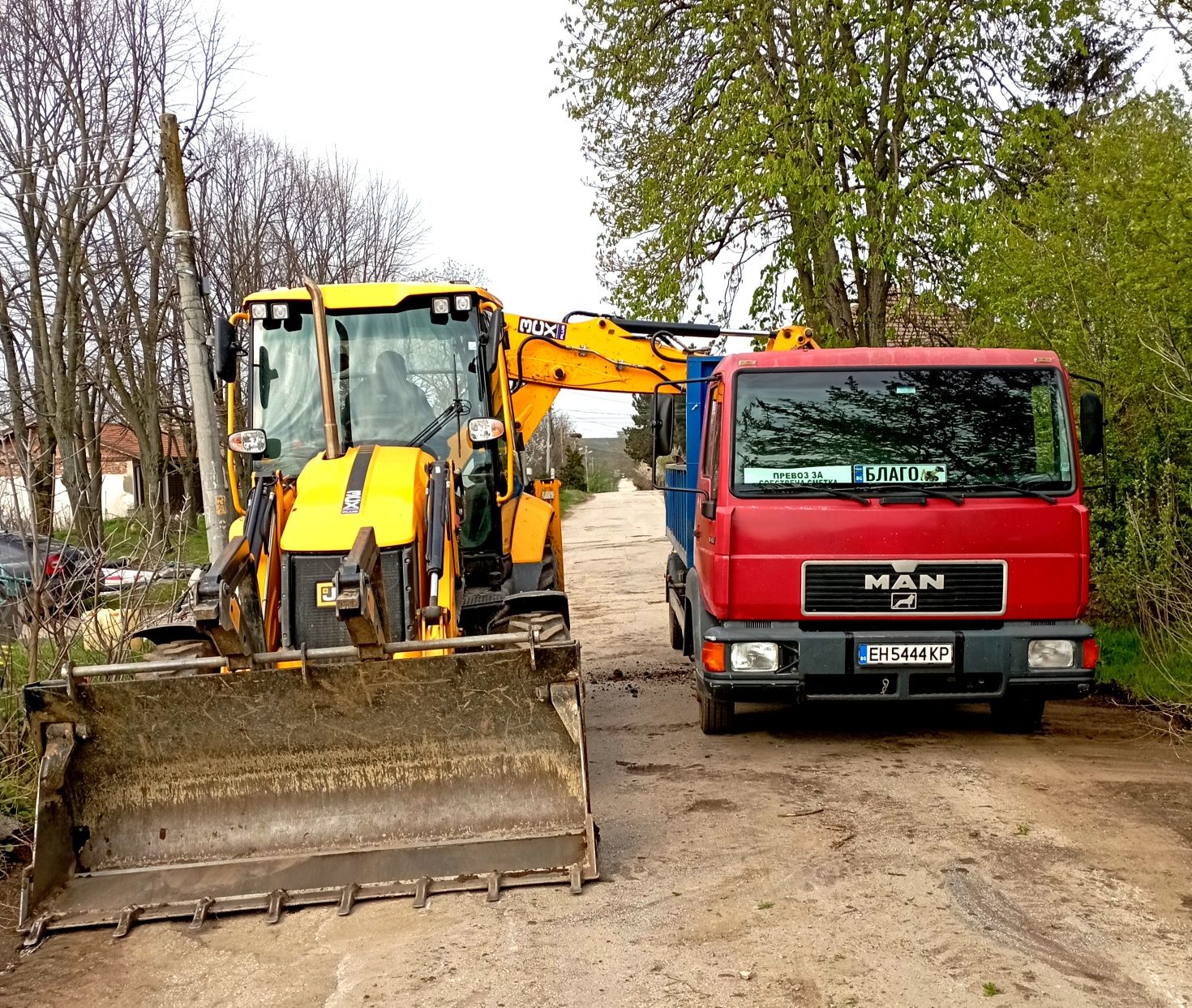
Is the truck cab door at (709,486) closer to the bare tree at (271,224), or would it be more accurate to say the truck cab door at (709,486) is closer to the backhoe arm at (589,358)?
the backhoe arm at (589,358)

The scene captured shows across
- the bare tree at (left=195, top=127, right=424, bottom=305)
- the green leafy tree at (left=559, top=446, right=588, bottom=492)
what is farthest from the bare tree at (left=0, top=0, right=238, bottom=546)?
the green leafy tree at (left=559, top=446, right=588, bottom=492)

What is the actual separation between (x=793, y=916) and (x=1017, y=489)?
10.9ft

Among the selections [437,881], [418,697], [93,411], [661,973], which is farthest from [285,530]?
[93,411]

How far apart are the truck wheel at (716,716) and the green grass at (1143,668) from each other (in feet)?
9.44

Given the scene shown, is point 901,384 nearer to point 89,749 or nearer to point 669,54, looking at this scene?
point 89,749

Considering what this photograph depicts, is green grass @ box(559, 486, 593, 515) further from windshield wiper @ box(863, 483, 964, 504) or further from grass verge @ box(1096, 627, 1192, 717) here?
windshield wiper @ box(863, 483, 964, 504)

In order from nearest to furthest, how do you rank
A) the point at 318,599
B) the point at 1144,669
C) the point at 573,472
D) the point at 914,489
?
the point at 318,599
the point at 914,489
the point at 1144,669
the point at 573,472

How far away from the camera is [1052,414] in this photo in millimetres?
7164

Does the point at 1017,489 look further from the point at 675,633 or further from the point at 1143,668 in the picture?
the point at 675,633

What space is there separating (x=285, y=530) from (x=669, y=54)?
13458mm

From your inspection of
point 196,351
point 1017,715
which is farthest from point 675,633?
point 196,351

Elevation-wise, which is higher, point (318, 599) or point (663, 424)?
point (663, 424)

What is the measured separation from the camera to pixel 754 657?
7.02 m

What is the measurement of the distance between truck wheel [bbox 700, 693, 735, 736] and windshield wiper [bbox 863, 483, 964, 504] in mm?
1742
